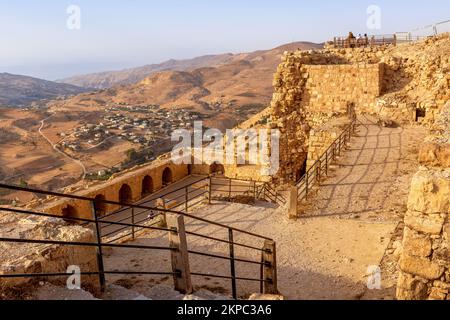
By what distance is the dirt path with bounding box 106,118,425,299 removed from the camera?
712 centimetres

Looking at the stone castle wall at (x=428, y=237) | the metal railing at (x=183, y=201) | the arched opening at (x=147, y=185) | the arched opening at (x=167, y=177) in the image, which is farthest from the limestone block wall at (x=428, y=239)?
the arched opening at (x=167, y=177)

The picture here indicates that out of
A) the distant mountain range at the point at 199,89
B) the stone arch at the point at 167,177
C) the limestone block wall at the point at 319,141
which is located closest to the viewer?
the limestone block wall at the point at 319,141

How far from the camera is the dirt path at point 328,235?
7125mm

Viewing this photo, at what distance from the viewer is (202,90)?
9194cm

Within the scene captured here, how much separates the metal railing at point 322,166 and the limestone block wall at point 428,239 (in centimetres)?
631

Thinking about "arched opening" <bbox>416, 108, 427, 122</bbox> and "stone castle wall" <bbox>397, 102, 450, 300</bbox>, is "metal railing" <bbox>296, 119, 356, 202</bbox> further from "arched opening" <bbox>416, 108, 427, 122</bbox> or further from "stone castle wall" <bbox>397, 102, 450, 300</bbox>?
"stone castle wall" <bbox>397, 102, 450, 300</bbox>

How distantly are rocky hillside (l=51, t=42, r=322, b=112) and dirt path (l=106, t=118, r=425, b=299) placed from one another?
5841 cm

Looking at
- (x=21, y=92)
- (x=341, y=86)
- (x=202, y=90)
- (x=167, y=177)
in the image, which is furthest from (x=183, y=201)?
(x=21, y=92)

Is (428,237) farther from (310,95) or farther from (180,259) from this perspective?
(310,95)

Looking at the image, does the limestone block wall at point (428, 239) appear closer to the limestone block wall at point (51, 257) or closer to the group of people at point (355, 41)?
the limestone block wall at point (51, 257)
